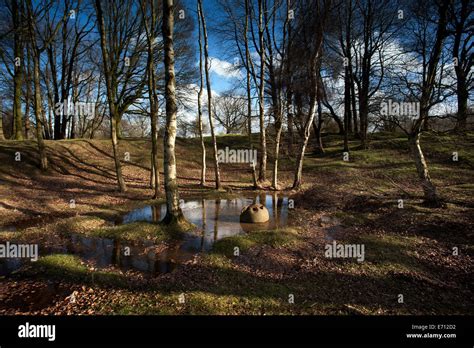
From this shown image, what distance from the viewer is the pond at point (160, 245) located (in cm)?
710

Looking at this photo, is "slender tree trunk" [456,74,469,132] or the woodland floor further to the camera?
"slender tree trunk" [456,74,469,132]

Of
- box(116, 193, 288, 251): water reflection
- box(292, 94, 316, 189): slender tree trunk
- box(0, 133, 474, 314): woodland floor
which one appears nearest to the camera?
box(0, 133, 474, 314): woodland floor

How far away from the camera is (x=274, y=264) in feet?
22.4

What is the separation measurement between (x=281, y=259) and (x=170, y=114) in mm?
6163

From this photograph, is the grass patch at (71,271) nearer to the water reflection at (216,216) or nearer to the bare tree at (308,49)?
the water reflection at (216,216)

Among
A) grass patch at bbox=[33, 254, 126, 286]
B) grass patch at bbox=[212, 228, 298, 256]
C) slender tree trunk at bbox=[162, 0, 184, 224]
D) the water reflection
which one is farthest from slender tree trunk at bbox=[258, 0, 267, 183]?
grass patch at bbox=[33, 254, 126, 286]

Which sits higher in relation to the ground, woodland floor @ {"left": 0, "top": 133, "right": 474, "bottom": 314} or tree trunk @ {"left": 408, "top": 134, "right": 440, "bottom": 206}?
tree trunk @ {"left": 408, "top": 134, "right": 440, "bottom": 206}

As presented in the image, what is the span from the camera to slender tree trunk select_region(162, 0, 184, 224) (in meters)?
8.89

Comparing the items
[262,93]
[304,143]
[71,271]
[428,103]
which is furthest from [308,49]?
[71,271]

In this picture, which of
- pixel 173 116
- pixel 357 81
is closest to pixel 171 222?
pixel 173 116

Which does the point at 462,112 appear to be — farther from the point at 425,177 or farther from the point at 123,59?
the point at 123,59

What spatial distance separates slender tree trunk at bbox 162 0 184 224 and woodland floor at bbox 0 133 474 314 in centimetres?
95

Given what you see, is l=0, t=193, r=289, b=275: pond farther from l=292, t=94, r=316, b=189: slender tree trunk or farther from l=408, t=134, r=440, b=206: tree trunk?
l=408, t=134, r=440, b=206: tree trunk

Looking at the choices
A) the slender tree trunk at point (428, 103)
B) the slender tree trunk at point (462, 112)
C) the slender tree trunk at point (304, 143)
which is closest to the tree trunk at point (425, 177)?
the slender tree trunk at point (428, 103)
